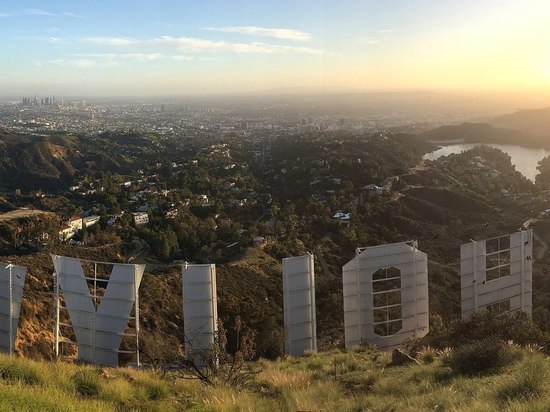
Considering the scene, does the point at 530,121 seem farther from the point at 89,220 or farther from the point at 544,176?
the point at 89,220

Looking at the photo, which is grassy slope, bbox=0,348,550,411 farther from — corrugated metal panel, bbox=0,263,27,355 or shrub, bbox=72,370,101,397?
corrugated metal panel, bbox=0,263,27,355

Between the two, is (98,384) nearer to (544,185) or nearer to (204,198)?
(204,198)

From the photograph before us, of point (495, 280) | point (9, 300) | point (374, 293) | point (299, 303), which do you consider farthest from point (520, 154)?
point (9, 300)

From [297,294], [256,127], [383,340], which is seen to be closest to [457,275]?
[383,340]

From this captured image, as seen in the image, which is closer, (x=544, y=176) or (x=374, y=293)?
(x=374, y=293)

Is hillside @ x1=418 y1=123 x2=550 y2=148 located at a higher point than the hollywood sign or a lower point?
higher

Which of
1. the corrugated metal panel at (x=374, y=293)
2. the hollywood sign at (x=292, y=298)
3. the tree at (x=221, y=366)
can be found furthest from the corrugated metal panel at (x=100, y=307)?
the corrugated metal panel at (x=374, y=293)

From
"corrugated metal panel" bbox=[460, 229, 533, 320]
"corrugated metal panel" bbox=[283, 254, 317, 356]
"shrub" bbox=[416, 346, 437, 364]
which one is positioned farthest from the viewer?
"corrugated metal panel" bbox=[460, 229, 533, 320]

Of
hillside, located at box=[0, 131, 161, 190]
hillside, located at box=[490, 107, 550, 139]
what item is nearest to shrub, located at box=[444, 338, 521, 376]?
hillside, located at box=[0, 131, 161, 190]
